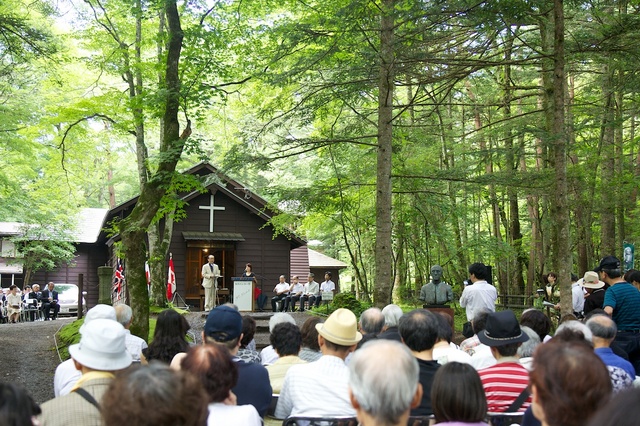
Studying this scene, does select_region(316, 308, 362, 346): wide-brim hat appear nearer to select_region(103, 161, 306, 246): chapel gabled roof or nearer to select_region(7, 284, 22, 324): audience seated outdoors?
select_region(103, 161, 306, 246): chapel gabled roof

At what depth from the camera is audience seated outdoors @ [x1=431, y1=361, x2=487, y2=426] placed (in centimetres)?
284

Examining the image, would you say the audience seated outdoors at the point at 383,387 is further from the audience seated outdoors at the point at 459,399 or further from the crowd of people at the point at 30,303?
the crowd of people at the point at 30,303

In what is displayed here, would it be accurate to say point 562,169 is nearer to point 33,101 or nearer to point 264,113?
point 264,113

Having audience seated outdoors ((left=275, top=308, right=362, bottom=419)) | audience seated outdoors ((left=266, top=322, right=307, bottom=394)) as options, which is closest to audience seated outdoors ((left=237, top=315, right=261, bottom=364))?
audience seated outdoors ((left=266, top=322, right=307, bottom=394))

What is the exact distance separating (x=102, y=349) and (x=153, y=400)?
145 cm

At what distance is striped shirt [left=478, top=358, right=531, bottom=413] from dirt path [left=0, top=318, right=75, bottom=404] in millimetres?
7349

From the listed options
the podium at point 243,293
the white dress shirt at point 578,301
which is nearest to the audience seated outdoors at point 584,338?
the white dress shirt at point 578,301

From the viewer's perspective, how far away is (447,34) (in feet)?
35.5

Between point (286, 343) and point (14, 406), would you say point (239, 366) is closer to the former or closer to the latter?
point (286, 343)

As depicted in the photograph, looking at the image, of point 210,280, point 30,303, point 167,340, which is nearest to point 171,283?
point 210,280

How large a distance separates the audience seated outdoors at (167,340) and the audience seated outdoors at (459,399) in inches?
113

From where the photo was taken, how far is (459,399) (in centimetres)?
284

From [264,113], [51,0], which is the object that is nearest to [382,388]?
[264,113]

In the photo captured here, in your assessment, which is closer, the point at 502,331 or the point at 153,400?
the point at 153,400
